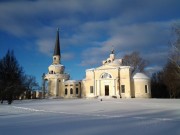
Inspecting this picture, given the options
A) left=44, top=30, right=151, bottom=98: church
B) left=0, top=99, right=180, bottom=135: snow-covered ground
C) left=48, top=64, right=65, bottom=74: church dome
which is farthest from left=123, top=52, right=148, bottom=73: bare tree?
left=0, top=99, right=180, bottom=135: snow-covered ground

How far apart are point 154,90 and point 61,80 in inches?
977

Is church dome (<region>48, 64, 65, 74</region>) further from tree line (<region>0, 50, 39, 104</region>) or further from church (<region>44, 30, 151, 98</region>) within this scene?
tree line (<region>0, 50, 39, 104</region>)

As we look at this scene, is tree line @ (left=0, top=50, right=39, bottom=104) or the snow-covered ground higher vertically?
tree line @ (left=0, top=50, right=39, bottom=104)

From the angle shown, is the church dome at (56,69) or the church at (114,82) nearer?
the church at (114,82)

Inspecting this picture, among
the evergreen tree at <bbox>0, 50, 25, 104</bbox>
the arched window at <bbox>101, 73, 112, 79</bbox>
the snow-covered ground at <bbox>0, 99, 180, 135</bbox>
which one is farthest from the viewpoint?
the arched window at <bbox>101, 73, 112, 79</bbox>

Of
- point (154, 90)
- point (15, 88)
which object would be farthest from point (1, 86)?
point (154, 90)

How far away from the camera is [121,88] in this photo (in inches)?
1927

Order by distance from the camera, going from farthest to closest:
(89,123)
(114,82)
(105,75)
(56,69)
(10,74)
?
(56,69), (105,75), (114,82), (10,74), (89,123)

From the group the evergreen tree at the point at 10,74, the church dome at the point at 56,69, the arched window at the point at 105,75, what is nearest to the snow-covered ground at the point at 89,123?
the evergreen tree at the point at 10,74

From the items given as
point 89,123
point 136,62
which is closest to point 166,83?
point 136,62

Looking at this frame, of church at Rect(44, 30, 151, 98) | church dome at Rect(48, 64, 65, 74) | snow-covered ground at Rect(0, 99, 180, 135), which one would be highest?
church dome at Rect(48, 64, 65, 74)

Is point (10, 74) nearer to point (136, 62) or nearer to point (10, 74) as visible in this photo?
point (10, 74)

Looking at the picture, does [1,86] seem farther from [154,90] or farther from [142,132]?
Answer: [154,90]

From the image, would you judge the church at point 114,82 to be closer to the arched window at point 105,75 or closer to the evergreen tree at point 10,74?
the arched window at point 105,75
